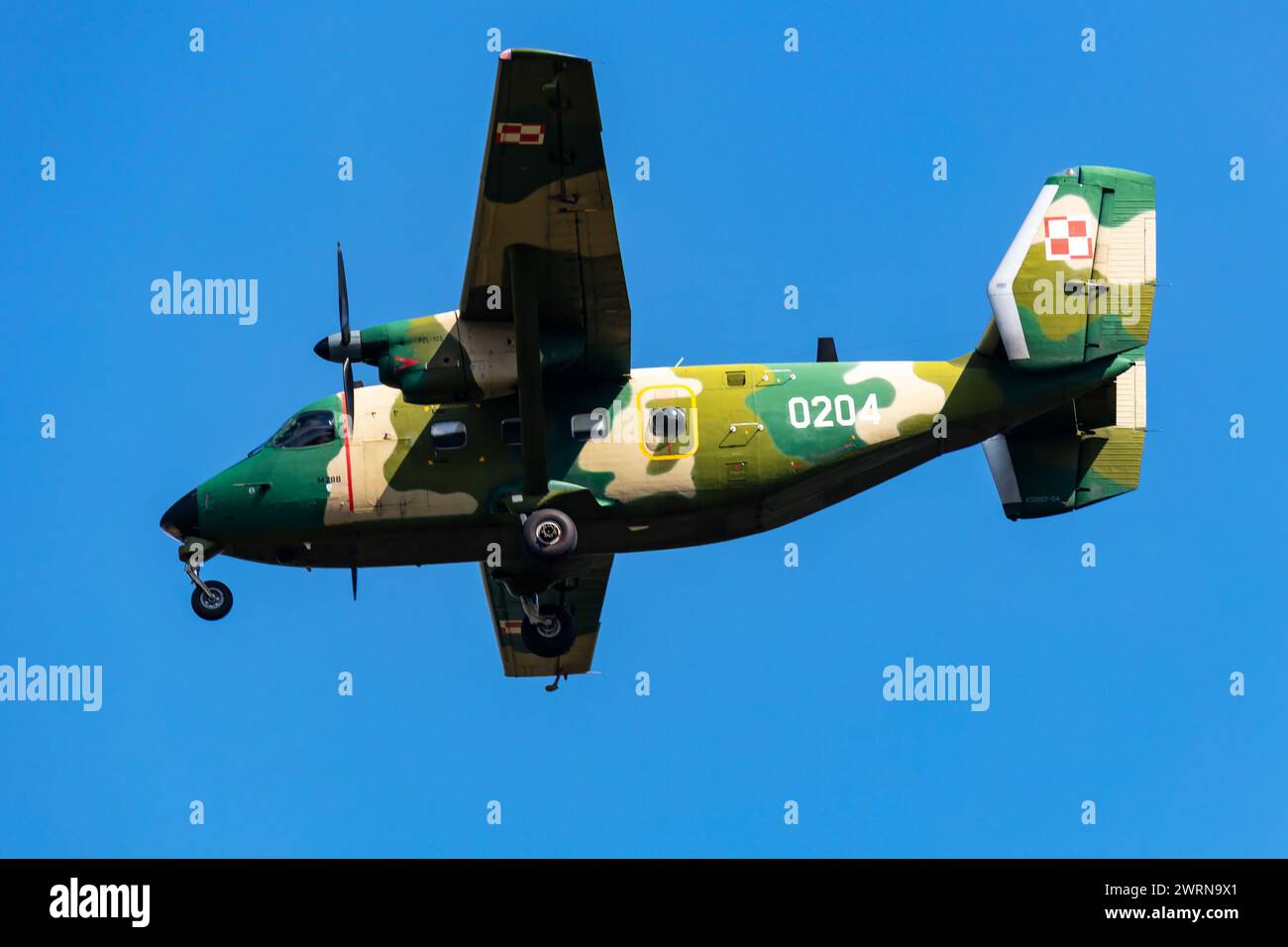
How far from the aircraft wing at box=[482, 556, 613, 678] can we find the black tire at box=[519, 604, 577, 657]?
251 centimetres

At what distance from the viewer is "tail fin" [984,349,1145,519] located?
2691 centimetres

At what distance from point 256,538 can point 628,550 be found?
4974 millimetres

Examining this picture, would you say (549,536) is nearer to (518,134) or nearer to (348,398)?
(348,398)

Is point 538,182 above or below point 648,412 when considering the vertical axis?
above

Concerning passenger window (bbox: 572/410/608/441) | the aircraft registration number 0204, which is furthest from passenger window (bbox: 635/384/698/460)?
the aircraft registration number 0204

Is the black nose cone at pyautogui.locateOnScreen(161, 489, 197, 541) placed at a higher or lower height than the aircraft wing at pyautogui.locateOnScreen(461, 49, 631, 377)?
lower

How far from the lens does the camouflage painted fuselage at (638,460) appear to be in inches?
1006

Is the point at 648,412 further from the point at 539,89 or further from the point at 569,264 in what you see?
the point at 539,89

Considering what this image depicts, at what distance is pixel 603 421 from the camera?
25.8 m

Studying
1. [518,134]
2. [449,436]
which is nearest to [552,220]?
[518,134]

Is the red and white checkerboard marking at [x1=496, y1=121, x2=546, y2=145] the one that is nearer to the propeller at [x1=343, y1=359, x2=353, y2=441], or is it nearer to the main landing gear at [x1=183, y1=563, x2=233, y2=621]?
the propeller at [x1=343, y1=359, x2=353, y2=441]

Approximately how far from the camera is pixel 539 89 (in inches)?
882

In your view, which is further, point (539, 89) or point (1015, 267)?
point (1015, 267)
